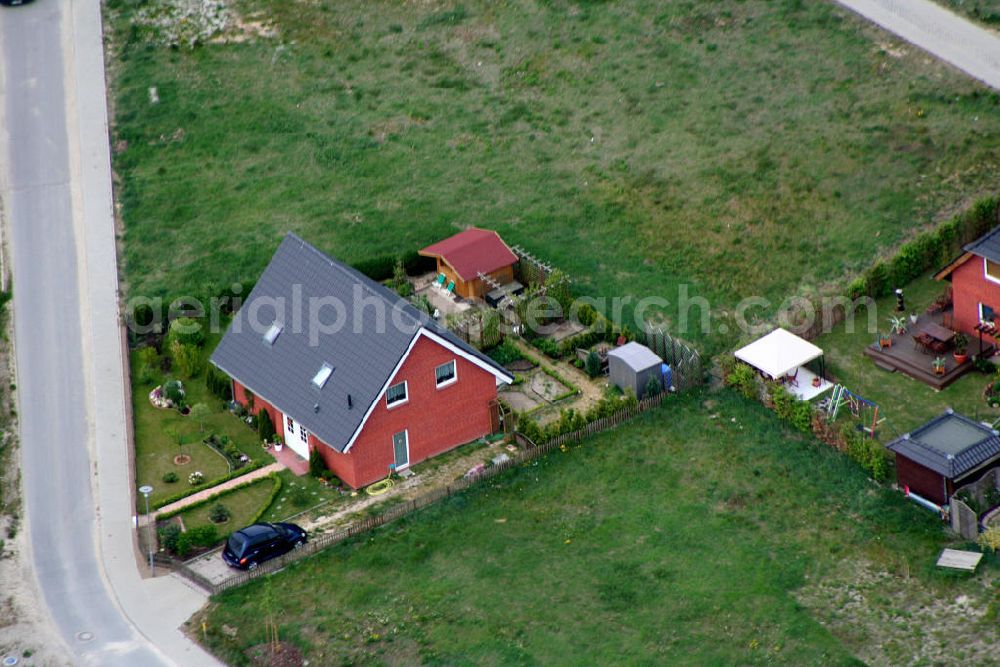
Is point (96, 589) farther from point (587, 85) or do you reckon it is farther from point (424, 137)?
point (587, 85)

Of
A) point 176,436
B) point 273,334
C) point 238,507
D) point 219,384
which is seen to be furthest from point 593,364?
point 176,436

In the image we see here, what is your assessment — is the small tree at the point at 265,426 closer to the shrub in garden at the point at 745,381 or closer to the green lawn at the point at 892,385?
the shrub in garden at the point at 745,381

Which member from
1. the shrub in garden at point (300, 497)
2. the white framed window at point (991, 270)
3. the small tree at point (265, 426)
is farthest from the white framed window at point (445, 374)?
the white framed window at point (991, 270)

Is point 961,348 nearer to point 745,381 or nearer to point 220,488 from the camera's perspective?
point 745,381

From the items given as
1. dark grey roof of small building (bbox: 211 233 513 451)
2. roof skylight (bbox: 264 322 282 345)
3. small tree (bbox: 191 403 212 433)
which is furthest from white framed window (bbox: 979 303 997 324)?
small tree (bbox: 191 403 212 433)

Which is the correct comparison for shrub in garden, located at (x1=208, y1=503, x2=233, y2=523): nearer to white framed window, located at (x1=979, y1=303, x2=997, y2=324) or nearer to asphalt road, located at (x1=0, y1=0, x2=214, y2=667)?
asphalt road, located at (x1=0, y1=0, x2=214, y2=667)

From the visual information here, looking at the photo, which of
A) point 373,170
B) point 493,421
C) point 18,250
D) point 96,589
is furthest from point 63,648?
point 373,170

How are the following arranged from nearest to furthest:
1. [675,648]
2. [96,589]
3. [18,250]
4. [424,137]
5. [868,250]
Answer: [675,648]
[96,589]
[868,250]
[18,250]
[424,137]

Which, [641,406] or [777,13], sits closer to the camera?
[641,406]
